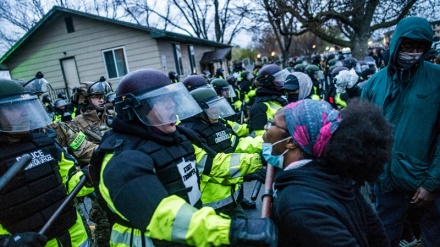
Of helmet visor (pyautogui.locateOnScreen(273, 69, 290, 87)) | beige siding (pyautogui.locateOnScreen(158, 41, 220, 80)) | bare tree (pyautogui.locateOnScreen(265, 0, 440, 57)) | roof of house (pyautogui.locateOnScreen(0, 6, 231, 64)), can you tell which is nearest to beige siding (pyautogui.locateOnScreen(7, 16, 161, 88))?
roof of house (pyautogui.locateOnScreen(0, 6, 231, 64))

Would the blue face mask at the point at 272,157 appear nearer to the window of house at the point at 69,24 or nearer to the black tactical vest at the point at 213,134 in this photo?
the black tactical vest at the point at 213,134

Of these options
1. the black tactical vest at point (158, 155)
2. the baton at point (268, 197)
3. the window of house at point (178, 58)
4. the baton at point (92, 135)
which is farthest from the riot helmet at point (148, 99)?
the window of house at point (178, 58)

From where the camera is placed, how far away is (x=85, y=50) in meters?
15.8

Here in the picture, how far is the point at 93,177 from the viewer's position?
1970 mm

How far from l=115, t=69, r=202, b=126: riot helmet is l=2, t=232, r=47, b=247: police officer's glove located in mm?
997

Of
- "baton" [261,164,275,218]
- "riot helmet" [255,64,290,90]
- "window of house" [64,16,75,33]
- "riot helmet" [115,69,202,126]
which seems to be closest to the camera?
"baton" [261,164,275,218]

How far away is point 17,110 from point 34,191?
2.19ft

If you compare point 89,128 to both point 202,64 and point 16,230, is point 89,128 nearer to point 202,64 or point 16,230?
point 16,230

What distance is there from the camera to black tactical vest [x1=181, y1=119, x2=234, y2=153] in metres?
3.48

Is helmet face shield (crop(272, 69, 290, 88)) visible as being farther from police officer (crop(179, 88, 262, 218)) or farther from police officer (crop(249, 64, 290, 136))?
police officer (crop(179, 88, 262, 218))

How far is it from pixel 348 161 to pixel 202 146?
1.38 m

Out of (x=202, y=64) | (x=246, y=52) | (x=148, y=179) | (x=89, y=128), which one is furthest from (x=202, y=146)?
(x=246, y=52)

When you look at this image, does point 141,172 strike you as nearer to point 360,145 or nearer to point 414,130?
point 360,145

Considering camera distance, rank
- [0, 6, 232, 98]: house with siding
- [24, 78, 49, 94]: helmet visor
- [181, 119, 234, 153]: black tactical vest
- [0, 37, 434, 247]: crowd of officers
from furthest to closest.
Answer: [0, 6, 232, 98]: house with siding
[24, 78, 49, 94]: helmet visor
[181, 119, 234, 153]: black tactical vest
[0, 37, 434, 247]: crowd of officers
